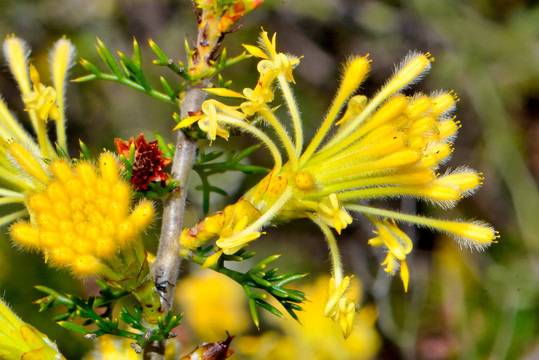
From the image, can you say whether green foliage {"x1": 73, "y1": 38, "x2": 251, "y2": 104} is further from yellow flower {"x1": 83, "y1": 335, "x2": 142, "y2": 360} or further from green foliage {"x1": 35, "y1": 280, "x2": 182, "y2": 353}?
yellow flower {"x1": 83, "y1": 335, "x2": 142, "y2": 360}

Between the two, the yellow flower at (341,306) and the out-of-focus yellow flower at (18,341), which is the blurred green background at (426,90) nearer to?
the yellow flower at (341,306)

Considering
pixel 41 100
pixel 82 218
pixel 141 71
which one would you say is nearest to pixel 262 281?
pixel 82 218

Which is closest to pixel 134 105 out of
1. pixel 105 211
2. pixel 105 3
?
pixel 105 3

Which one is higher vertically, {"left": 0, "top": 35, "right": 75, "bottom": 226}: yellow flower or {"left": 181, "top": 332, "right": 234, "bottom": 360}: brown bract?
{"left": 0, "top": 35, "right": 75, "bottom": 226}: yellow flower

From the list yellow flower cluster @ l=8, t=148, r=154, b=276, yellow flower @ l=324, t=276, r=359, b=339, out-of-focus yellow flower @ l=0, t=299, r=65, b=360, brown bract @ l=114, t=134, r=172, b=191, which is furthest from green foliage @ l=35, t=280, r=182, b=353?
yellow flower @ l=324, t=276, r=359, b=339

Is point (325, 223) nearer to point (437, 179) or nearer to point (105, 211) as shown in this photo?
point (437, 179)

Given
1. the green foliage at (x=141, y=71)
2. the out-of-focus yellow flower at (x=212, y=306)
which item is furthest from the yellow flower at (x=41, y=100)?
the out-of-focus yellow flower at (x=212, y=306)
